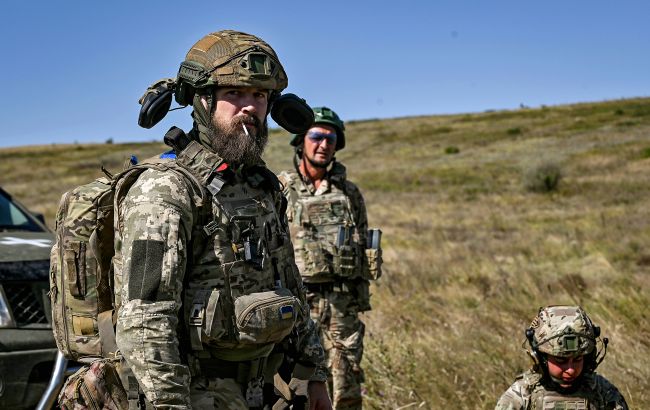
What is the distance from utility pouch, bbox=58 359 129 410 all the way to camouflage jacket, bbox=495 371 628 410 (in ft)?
6.58

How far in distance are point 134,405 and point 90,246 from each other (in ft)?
2.07

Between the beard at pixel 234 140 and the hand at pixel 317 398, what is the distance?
38.7 inches

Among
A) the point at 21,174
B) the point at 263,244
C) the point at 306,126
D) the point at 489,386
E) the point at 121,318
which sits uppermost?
the point at 21,174

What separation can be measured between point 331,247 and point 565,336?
2137mm

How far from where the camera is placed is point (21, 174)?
5028cm

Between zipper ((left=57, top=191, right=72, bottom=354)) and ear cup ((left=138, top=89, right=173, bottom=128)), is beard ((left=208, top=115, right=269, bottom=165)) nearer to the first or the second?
ear cup ((left=138, top=89, right=173, bottom=128))

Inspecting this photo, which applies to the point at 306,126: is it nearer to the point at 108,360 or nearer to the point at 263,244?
the point at 263,244

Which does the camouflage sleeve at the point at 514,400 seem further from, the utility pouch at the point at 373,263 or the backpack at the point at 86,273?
the backpack at the point at 86,273

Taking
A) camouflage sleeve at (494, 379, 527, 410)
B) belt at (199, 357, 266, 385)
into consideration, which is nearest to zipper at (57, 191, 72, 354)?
belt at (199, 357, 266, 385)

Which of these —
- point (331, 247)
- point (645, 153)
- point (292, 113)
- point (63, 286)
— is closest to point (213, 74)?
point (292, 113)

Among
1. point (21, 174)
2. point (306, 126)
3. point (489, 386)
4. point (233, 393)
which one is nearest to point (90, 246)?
point (233, 393)

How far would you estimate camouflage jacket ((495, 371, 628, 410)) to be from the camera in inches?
151

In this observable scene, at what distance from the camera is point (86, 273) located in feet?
9.46

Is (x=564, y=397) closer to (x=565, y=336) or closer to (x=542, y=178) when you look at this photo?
(x=565, y=336)
